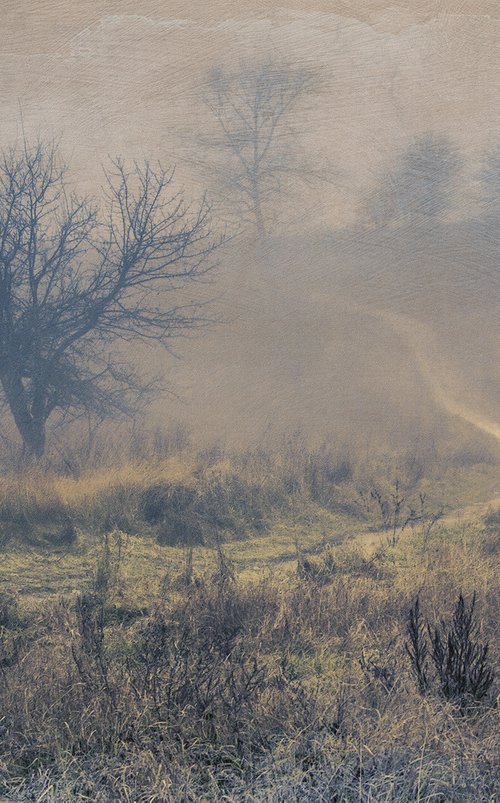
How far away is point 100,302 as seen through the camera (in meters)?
13.5

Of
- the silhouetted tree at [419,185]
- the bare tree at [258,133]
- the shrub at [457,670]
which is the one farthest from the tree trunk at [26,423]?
the shrub at [457,670]

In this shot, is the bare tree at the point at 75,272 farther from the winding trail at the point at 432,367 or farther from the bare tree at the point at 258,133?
the winding trail at the point at 432,367

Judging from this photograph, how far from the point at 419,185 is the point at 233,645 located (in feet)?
40.2

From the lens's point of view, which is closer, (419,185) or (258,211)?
(258,211)

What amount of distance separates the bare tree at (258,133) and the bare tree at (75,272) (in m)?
1.19

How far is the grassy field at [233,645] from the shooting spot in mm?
3742

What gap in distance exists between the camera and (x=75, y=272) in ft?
46.6

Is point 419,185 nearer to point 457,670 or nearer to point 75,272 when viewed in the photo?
point 75,272

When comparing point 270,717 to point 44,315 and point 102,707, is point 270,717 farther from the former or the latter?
point 44,315

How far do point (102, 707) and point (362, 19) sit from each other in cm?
1223

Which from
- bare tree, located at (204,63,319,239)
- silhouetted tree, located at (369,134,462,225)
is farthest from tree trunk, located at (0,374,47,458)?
silhouetted tree, located at (369,134,462,225)

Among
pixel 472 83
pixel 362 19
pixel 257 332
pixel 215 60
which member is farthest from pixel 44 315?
pixel 472 83

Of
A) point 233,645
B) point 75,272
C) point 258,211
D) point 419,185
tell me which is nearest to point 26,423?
point 75,272

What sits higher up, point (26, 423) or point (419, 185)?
point (419, 185)
